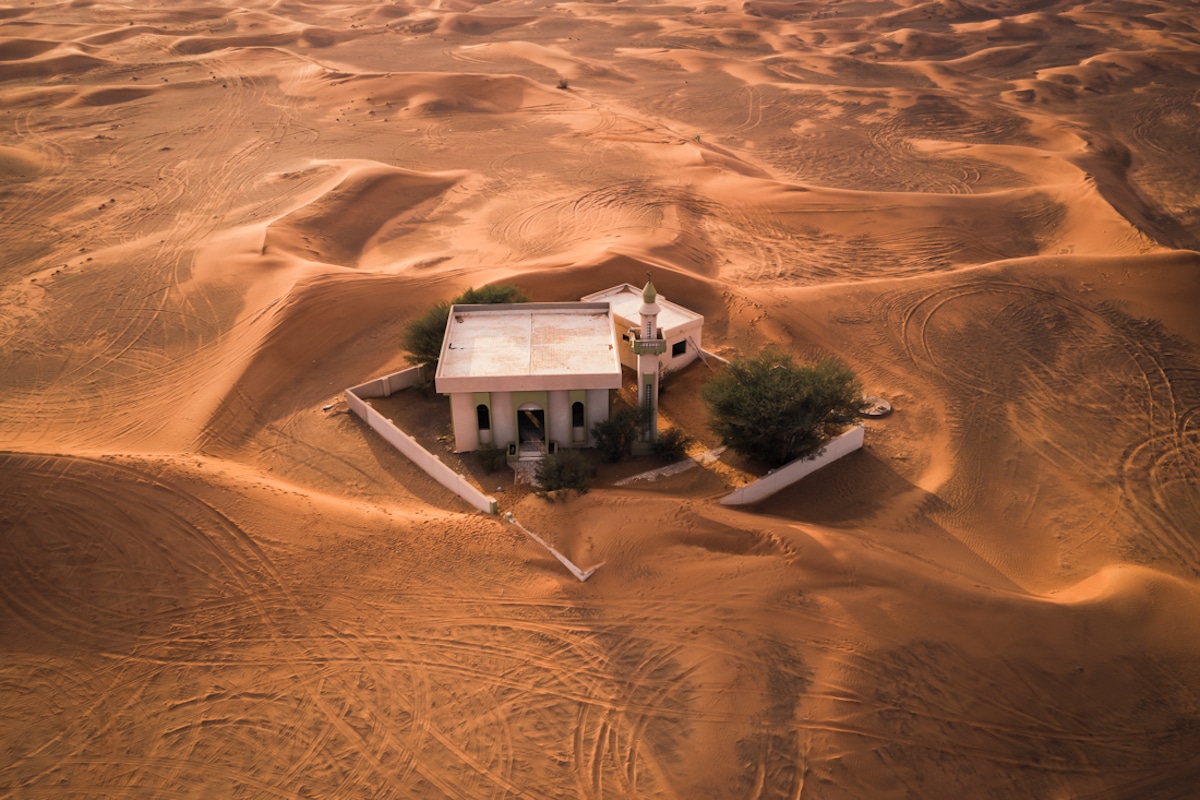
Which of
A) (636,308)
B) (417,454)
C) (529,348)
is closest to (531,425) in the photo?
(529,348)

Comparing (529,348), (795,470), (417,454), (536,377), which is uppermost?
(536,377)

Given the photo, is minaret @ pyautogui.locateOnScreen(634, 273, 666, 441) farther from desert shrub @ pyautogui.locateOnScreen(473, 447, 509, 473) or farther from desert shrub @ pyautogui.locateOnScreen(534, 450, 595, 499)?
desert shrub @ pyautogui.locateOnScreen(473, 447, 509, 473)

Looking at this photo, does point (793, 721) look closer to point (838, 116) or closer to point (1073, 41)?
point (838, 116)

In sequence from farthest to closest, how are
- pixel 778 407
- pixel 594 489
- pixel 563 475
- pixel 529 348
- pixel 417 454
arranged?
pixel 529 348 → pixel 417 454 → pixel 778 407 → pixel 594 489 → pixel 563 475

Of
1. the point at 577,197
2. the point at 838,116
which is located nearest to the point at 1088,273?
the point at 577,197

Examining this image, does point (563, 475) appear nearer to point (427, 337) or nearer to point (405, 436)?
point (405, 436)

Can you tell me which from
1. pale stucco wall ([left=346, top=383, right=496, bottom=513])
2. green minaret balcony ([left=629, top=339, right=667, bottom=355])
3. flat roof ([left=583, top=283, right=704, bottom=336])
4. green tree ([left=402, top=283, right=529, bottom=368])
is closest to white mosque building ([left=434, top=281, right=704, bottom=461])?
green minaret balcony ([left=629, top=339, right=667, bottom=355])
